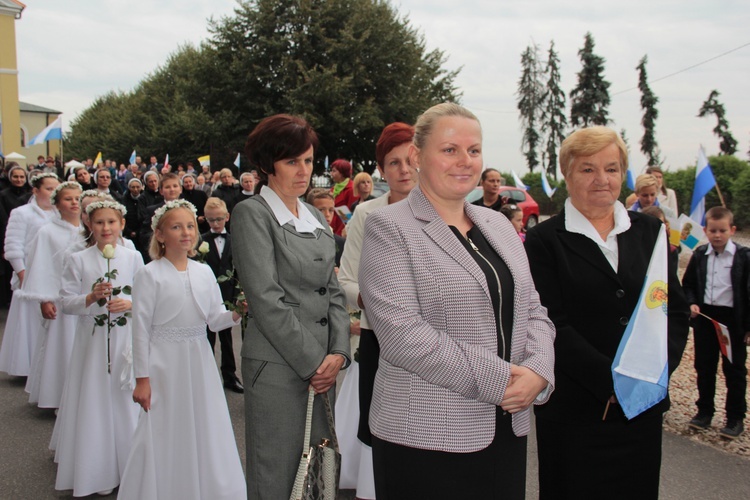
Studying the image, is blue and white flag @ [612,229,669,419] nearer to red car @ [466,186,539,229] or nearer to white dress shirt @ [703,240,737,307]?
white dress shirt @ [703,240,737,307]

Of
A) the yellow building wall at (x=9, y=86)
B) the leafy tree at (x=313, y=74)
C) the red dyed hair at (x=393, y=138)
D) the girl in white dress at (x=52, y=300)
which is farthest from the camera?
the yellow building wall at (x=9, y=86)

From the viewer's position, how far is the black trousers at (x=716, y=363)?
18.0ft

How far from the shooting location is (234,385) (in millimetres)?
6820

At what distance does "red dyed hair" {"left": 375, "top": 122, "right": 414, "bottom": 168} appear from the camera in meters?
3.69

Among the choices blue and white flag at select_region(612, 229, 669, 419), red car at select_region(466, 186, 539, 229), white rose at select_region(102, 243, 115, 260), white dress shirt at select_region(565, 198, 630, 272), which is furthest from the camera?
red car at select_region(466, 186, 539, 229)

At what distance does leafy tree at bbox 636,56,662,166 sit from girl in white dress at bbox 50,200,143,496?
173 feet

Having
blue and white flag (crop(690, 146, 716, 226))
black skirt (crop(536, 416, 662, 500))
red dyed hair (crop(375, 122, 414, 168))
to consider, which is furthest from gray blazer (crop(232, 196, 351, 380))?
blue and white flag (crop(690, 146, 716, 226))

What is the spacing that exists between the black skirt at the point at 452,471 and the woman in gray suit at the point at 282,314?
627 millimetres

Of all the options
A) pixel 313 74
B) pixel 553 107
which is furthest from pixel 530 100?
pixel 313 74

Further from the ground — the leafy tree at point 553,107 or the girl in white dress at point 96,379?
the leafy tree at point 553,107

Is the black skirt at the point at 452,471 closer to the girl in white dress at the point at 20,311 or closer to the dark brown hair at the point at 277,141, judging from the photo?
the dark brown hair at the point at 277,141

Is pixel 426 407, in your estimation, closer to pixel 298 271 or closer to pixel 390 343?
pixel 390 343

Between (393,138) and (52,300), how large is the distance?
3812 millimetres

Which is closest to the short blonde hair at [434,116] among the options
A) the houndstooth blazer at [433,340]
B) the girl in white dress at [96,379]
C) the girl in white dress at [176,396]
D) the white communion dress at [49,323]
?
the houndstooth blazer at [433,340]
